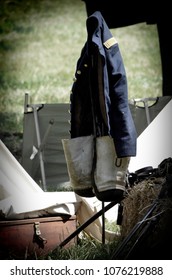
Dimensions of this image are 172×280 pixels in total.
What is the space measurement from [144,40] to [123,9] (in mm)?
385

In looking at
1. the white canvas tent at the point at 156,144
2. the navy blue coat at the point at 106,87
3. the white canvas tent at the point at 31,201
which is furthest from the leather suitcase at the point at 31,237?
the white canvas tent at the point at 156,144

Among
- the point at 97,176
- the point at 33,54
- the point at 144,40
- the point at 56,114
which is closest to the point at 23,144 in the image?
the point at 56,114

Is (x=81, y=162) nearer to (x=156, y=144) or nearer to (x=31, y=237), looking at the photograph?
(x=31, y=237)

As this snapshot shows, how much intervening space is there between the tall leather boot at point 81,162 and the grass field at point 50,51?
81cm

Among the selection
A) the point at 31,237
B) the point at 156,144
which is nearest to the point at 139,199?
the point at 31,237

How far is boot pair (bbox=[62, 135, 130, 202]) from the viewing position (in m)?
2.26

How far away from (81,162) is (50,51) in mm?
1221

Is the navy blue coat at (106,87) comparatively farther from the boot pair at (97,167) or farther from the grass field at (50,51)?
the grass field at (50,51)

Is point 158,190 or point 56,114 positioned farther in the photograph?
point 56,114

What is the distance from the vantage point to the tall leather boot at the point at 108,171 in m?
2.26

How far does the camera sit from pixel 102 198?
227cm

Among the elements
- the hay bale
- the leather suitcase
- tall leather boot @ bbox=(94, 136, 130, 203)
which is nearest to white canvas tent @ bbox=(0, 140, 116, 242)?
the leather suitcase

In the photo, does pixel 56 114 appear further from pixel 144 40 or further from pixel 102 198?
pixel 102 198
